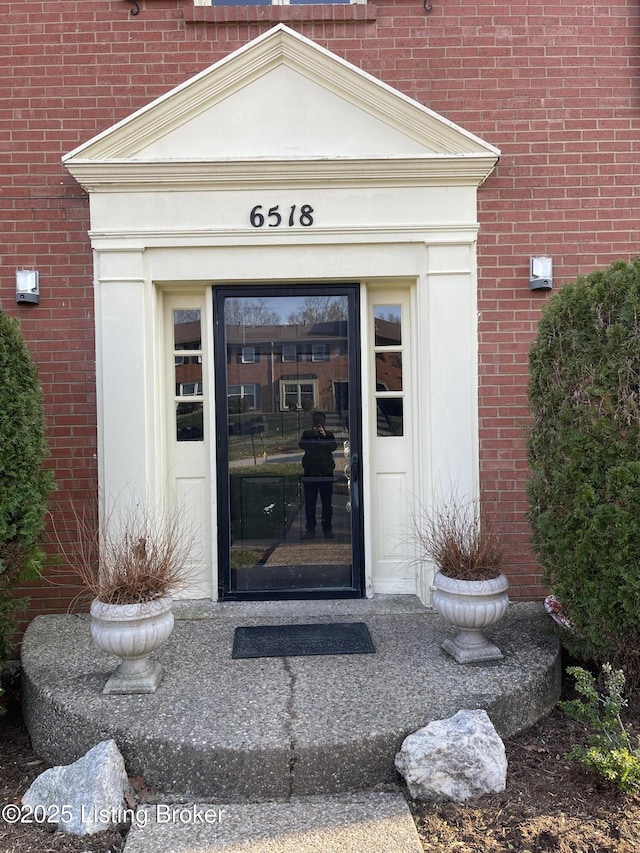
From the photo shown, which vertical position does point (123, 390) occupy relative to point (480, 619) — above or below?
above

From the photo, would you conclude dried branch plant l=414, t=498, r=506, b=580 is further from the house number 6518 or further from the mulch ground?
the house number 6518

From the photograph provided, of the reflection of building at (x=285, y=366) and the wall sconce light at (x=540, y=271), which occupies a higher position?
the wall sconce light at (x=540, y=271)

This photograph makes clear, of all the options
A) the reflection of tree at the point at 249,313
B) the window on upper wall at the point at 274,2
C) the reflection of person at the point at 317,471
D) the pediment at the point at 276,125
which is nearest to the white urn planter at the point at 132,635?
the reflection of person at the point at 317,471

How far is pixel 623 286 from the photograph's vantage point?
128 inches

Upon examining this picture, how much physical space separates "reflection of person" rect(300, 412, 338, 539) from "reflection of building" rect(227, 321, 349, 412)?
7.8 inches

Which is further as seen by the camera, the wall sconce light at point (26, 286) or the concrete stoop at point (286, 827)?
the wall sconce light at point (26, 286)

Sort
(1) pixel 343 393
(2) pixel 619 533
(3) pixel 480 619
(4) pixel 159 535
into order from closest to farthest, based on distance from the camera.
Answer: (2) pixel 619 533, (3) pixel 480 619, (4) pixel 159 535, (1) pixel 343 393

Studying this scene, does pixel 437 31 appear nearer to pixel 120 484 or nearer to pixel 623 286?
pixel 623 286

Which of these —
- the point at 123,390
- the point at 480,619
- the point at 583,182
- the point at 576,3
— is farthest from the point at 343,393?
the point at 576,3

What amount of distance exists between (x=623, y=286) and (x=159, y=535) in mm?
3150

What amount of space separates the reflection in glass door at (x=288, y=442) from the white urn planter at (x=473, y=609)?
1.13 meters

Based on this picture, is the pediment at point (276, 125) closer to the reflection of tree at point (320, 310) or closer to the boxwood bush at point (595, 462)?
the reflection of tree at point (320, 310)

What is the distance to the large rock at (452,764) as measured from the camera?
8.95 ft

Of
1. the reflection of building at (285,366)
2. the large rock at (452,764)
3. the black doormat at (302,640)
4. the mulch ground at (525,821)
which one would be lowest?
the mulch ground at (525,821)
